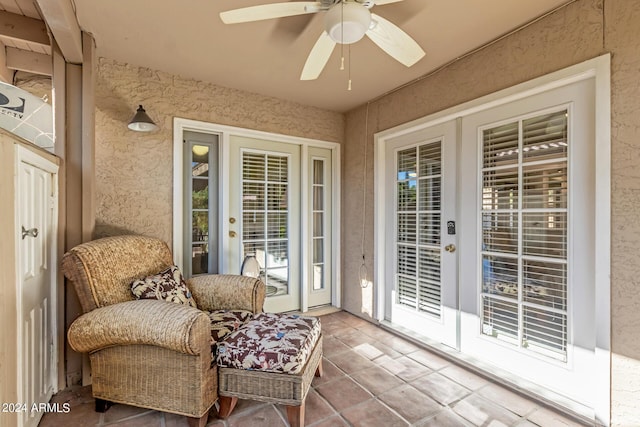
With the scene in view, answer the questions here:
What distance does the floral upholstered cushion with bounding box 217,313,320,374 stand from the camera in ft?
5.20

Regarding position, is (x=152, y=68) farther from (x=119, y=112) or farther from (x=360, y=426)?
(x=360, y=426)

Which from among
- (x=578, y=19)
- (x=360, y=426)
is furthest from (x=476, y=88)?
(x=360, y=426)

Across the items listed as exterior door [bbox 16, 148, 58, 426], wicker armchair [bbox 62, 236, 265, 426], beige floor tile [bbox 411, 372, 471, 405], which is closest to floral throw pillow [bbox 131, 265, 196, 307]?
wicker armchair [bbox 62, 236, 265, 426]

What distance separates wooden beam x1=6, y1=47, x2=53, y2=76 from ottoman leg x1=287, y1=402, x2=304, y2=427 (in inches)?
135

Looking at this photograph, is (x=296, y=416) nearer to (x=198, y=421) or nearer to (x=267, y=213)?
(x=198, y=421)

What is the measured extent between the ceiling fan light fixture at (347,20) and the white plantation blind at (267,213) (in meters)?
1.85

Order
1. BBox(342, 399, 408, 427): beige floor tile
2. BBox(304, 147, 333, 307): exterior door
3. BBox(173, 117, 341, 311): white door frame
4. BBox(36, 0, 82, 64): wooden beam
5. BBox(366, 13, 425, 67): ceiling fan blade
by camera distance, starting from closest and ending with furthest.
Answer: BBox(366, 13, 425, 67): ceiling fan blade → BBox(36, 0, 82, 64): wooden beam → BBox(342, 399, 408, 427): beige floor tile → BBox(173, 117, 341, 311): white door frame → BBox(304, 147, 333, 307): exterior door

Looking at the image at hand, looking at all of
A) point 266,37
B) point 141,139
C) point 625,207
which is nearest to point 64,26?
point 141,139

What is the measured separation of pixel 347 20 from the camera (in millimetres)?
1347

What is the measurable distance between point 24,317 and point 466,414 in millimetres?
2401

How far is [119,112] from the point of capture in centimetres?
240

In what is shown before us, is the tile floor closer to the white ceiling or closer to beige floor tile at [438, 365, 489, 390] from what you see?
beige floor tile at [438, 365, 489, 390]

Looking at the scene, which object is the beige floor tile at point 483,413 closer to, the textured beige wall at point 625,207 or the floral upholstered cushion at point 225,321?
the textured beige wall at point 625,207

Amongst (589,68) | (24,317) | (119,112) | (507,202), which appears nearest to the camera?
(24,317)
